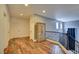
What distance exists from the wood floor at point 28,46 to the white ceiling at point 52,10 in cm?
44

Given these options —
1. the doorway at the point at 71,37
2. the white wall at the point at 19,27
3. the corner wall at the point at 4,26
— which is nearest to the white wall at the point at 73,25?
the doorway at the point at 71,37

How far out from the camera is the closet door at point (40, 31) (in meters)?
1.75

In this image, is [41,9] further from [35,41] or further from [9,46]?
[9,46]

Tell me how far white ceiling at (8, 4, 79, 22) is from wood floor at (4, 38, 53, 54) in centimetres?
44

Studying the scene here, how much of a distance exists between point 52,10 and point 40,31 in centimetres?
42

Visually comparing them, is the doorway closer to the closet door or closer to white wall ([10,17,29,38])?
the closet door

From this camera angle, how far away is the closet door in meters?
1.75

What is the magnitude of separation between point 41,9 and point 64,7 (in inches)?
14.3

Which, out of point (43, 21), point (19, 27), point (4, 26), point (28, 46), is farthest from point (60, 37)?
point (4, 26)

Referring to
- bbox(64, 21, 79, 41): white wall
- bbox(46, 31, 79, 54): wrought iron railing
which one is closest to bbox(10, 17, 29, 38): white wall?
bbox(46, 31, 79, 54): wrought iron railing

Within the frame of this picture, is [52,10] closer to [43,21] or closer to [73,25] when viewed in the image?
[43,21]

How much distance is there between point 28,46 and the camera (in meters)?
1.73

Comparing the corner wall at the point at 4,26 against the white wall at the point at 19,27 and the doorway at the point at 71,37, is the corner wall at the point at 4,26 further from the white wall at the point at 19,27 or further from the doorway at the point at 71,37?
the doorway at the point at 71,37
